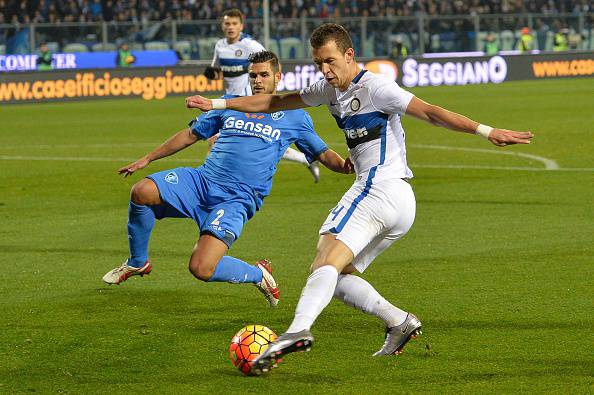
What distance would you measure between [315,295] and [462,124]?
1202 millimetres

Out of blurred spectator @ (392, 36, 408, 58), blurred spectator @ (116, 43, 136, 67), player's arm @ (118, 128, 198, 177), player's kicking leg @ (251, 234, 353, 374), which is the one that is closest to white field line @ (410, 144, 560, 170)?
player's arm @ (118, 128, 198, 177)

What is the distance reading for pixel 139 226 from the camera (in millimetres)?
8250

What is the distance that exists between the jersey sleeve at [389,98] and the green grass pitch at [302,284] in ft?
4.72

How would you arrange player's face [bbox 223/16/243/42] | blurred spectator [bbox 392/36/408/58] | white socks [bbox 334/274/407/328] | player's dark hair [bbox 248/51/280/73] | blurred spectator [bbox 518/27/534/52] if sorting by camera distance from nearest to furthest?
1. white socks [bbox 334/274/407/328]
2. player's dark hair [bbox 248/51/280/73]
3. player's face [bbox 223/16/243/42]
4. blurred spectator [bbox 392/36/408/58]
5. blurred spectator [bbox 518/27/534/52]

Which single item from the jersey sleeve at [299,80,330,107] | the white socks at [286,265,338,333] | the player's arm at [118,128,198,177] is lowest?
the white socks at [286,265,338,333]

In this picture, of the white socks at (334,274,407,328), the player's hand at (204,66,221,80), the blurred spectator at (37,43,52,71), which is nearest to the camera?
the white socks at (334,274,407,328)

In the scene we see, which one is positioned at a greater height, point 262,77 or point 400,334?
point 262,77

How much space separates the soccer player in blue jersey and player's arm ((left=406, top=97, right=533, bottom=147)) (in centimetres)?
154

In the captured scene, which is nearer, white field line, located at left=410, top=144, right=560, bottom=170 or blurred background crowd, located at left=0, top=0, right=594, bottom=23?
white field line, located at left=410, top=144, right=560, bottom=170

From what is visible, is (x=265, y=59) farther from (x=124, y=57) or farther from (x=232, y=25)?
(x=124, y=57)

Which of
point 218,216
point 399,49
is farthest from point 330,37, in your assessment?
point 399,49

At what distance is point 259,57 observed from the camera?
792 centimetres

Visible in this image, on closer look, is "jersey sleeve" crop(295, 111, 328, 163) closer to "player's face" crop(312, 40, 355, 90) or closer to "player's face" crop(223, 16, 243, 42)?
"player's face" crop(312, 40, 355, 90)

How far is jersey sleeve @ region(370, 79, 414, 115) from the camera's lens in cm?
626
